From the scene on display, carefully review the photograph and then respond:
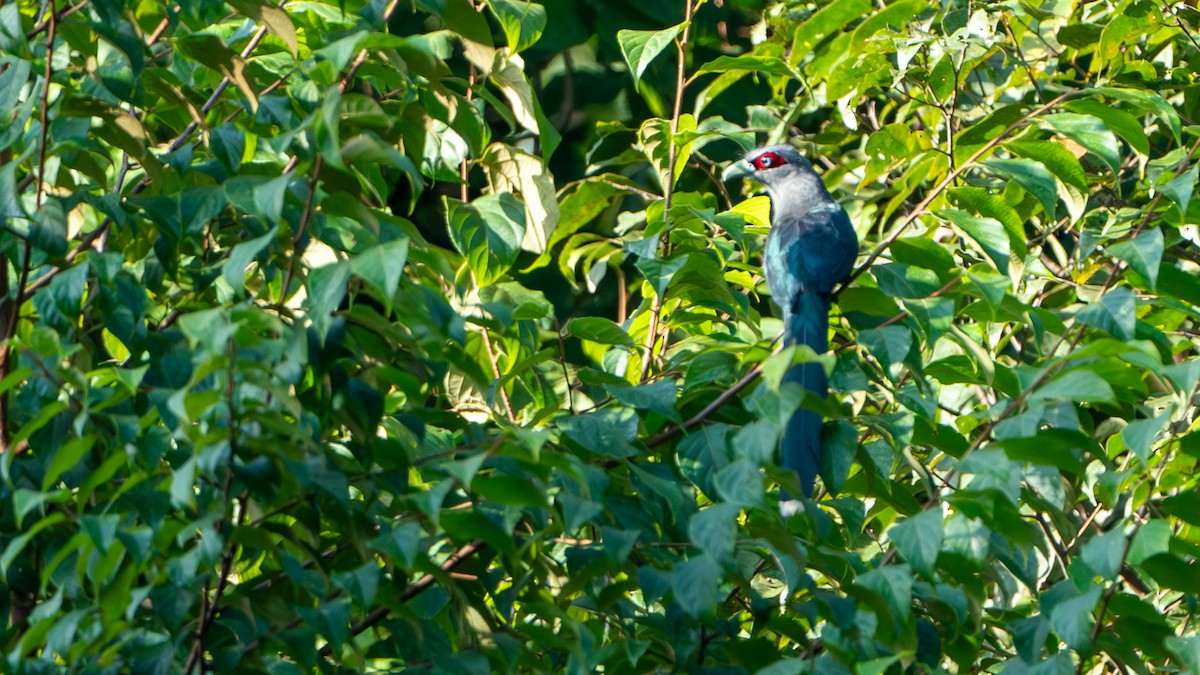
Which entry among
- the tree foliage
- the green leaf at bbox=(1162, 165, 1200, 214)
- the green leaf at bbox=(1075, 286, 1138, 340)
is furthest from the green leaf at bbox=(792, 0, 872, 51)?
the green leaf at bbox=(1075, 286, 1138, 340)

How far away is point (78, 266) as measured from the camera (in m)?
1.88

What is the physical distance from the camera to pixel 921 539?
1780 millimetres

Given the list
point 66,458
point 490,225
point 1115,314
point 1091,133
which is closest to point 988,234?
point 1091,133

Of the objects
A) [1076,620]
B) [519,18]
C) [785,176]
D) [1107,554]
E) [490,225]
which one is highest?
[519,18]

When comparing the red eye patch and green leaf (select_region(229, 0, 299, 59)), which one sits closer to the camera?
green leaf (select_region(229, 0, 299, 59))

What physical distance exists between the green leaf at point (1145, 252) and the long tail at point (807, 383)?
0.59 metres

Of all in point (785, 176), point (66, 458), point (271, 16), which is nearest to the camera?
point (66, 458)

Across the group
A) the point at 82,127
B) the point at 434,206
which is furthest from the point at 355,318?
the point at 434,206

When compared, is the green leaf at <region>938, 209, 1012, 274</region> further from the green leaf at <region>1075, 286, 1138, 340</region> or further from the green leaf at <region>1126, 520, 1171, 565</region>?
the green leaf at <region>1126, 520, 1171, 565</region>

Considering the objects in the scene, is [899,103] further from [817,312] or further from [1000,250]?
[1000,250]

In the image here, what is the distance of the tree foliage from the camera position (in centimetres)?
174

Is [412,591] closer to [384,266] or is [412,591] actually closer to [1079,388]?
[384,266]

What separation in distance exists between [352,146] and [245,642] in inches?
28.8

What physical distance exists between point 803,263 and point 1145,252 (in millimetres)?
1336
